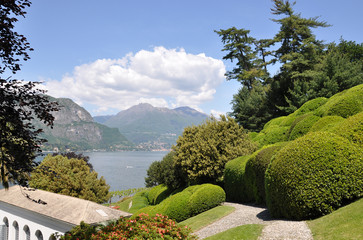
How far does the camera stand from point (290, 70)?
3534 centimetres

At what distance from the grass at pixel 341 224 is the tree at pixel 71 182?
94.0 feet

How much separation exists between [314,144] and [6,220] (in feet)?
98.0

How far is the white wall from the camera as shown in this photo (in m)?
19.8

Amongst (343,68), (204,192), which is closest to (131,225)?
(204,192)

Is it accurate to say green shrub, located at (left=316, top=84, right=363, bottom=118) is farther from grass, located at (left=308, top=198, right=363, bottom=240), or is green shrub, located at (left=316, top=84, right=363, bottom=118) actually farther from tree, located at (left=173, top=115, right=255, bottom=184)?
tree, located at (left=173, top=115, right=255, bottom=184)

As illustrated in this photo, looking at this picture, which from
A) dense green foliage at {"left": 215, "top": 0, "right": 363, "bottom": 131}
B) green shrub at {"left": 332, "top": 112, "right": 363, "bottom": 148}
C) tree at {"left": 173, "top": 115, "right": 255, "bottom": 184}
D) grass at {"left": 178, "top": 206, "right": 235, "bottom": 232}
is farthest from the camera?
dense green foliage at {"left": 215, "top": 0, "right": 363, "bottom": 131}

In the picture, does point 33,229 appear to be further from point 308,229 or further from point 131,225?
point 308,229

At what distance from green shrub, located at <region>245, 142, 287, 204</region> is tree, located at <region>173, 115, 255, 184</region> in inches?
252

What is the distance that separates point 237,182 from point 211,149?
17.3 feet

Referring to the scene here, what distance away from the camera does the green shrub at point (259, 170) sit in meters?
13.1

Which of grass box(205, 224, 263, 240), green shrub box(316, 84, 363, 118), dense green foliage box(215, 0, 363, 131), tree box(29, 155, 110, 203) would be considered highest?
dense green foliage box(215, 0, 363, 131)

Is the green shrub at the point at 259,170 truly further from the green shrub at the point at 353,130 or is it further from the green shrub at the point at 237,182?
the green shrub at the point at 353,130

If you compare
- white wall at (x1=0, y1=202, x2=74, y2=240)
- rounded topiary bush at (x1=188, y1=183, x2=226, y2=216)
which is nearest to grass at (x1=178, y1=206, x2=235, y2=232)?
rounded topiary bush at (x1=188, y1=183, x2=226, y2=216)

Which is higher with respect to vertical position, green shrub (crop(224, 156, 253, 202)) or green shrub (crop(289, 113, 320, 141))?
green shrub (crop(289, 113, 320, 141))
